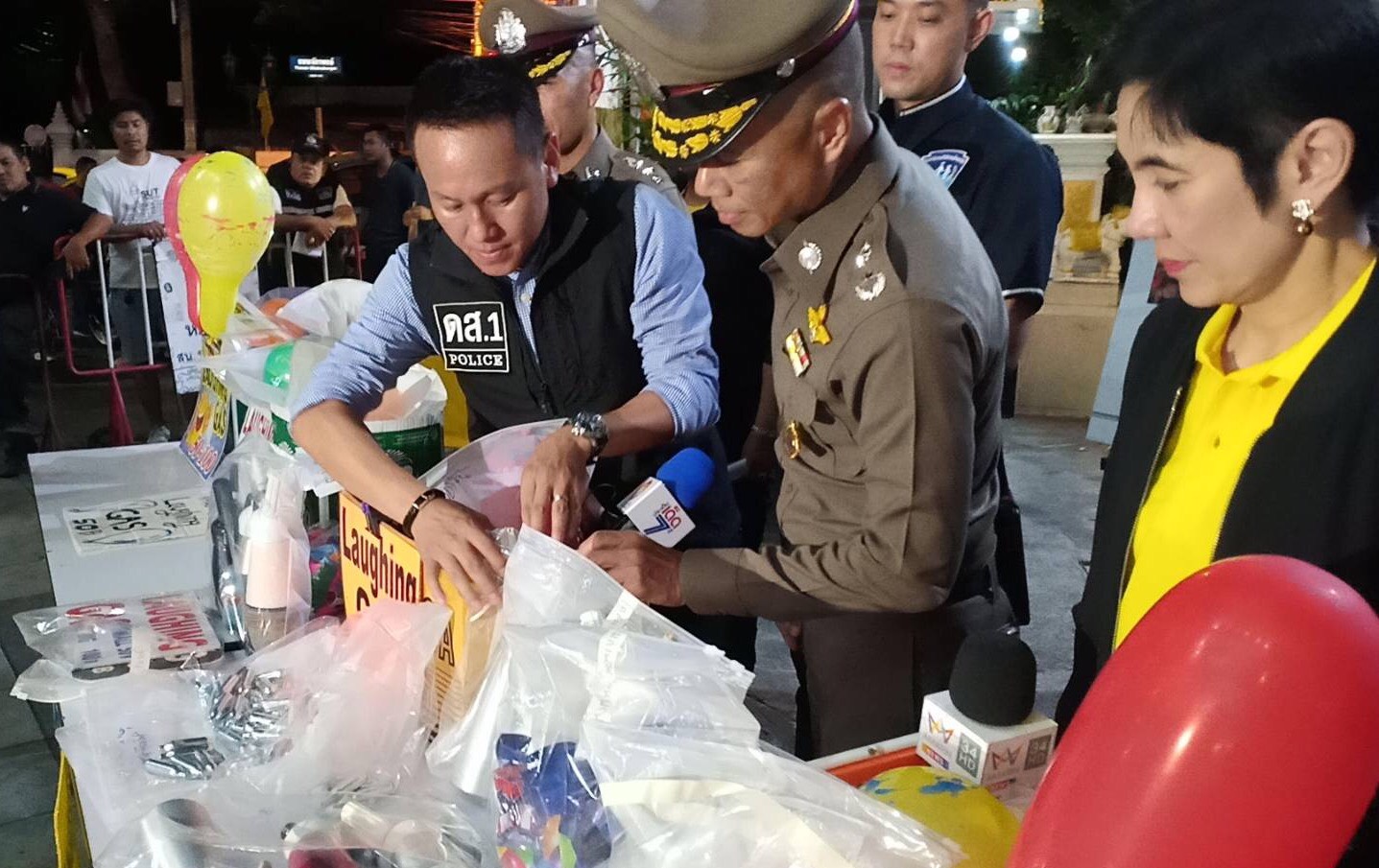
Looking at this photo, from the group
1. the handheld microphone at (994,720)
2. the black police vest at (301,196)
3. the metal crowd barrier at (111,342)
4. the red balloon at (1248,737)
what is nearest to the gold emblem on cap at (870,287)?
the handheld microphone at (994,720)

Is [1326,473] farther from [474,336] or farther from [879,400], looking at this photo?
[474,336]

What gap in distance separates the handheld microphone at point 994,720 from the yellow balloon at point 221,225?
2.13 m

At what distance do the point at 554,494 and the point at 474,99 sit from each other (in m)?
0.52

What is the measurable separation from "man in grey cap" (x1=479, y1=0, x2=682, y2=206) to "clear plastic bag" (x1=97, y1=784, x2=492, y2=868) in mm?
1317

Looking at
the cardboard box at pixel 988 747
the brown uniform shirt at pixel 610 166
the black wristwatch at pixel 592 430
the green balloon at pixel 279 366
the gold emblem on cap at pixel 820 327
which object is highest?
the brown uniform shirt at pixel 610 166

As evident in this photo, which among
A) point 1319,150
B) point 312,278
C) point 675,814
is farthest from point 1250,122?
point 312,278

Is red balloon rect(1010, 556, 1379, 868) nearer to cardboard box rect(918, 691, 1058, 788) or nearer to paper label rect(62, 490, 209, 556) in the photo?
cardboard box rect(918, 691, 1058, 788)

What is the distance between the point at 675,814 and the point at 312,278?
6.26 metres

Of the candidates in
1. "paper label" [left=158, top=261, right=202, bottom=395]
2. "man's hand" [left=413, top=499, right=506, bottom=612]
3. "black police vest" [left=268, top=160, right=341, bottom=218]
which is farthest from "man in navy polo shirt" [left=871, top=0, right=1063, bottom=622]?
"black police vest" [left=268, top=160, right=341, bottom=218]

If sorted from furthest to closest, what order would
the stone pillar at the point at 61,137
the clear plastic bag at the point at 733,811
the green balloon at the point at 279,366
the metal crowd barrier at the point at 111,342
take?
the stone pillar at the point at 61,137 → the metal crowd barrier at the point at 111,342 → the green balloon at the point at 279,366 → the clear plastic bag at the point at 733,811

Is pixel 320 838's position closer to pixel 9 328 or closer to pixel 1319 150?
pixel 1319 150

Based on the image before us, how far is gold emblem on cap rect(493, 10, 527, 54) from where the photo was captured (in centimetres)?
203

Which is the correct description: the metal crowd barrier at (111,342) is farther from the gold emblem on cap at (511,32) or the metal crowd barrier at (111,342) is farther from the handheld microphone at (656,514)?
the handheld microphone at (656,514)

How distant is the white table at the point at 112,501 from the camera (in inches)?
73.7
